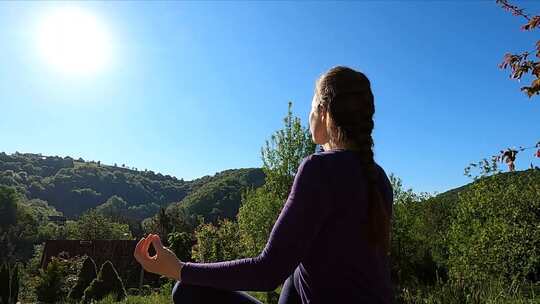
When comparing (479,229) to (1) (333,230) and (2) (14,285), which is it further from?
(1) (333,230)

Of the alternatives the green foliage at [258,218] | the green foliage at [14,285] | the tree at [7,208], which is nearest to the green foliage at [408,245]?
the green foliage at [258,218]

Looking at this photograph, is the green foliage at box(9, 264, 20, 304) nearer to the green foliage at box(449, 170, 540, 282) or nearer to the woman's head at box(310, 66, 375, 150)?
the green foliage at box(449, 170, 540, 282)

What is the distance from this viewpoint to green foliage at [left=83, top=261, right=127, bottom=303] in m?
12.9

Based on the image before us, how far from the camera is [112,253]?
31047 mm

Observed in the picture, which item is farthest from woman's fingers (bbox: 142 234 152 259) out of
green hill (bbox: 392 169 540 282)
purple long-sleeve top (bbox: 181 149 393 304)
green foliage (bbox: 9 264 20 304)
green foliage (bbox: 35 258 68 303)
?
green foliage (bbox: 9 264 20 304)

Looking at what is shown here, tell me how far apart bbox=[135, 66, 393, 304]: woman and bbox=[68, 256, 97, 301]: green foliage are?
14.2m

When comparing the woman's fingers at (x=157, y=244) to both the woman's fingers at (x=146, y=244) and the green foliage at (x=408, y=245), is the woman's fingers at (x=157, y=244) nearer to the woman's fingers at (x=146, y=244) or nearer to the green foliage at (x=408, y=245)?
the woman's fingers at (x=146, y=244)

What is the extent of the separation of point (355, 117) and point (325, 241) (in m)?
0.40

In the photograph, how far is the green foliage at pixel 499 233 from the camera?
12.4m

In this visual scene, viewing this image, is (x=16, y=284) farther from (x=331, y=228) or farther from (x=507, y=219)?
(x=331, y=228)

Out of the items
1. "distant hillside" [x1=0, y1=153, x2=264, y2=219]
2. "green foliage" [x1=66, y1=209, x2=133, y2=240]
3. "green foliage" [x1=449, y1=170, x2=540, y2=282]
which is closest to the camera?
"green foliage" [x1=449, y1=170, x2=540, y2=282]

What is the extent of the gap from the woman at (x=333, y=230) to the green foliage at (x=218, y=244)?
1642 centimetres

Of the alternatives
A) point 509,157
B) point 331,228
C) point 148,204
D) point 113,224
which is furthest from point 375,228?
point 148,204

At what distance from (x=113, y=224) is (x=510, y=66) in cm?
5417
